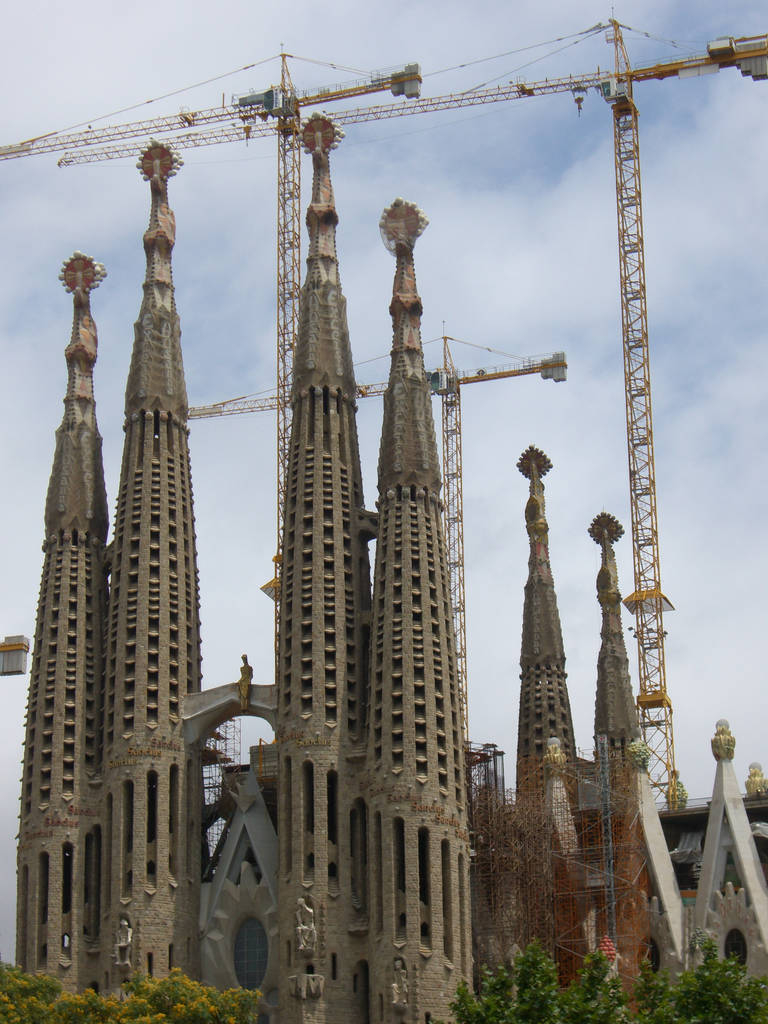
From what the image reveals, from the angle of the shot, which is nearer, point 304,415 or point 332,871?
point 332,871

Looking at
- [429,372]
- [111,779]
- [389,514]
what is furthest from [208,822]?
[429,372]

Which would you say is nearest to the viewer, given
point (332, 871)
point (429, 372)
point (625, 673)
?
point (332, 871)

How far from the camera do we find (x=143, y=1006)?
2611 inches

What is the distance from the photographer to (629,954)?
82.4 meters

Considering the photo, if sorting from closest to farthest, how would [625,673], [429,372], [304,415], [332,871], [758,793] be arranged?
[332,871], [304,415], [758,793], [625,673], [429,372]

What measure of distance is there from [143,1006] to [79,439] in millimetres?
28584

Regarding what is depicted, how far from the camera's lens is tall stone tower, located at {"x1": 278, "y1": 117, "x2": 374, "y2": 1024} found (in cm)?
7681

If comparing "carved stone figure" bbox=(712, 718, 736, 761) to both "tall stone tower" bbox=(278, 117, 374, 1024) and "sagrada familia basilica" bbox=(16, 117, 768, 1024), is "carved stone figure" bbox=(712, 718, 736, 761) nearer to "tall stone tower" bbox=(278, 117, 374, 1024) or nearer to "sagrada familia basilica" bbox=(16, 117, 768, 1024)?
"sagrada familia basilica" bbox=(16, 117, 768, 1024)

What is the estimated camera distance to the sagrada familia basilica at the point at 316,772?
7700 cm

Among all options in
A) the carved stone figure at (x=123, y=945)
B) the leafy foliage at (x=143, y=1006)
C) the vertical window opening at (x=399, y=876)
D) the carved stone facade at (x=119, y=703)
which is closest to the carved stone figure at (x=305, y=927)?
the vertical window opening at (x=399, y=876)

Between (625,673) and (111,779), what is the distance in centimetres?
2789

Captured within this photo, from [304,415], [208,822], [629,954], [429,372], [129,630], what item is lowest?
[629,954]

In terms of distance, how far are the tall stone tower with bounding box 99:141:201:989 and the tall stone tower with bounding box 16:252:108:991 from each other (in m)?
1.12

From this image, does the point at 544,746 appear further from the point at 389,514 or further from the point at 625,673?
the point at 389,514
